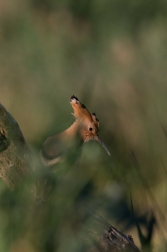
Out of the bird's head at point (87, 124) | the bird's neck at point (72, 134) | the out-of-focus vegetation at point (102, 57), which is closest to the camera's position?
the bird's neck at point (72, 134)

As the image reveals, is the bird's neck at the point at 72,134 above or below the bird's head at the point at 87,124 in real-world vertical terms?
above

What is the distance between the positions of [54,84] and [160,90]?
648mm

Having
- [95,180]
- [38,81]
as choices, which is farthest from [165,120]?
[95,180]

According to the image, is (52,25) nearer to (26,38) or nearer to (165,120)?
(26,38)

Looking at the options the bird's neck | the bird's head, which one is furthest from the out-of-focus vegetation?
the bird's neck

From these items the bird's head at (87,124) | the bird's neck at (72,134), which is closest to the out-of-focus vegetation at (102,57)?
the bird's head at (87,124)

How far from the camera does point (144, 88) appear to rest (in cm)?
211

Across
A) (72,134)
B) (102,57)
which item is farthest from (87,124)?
(102,57)

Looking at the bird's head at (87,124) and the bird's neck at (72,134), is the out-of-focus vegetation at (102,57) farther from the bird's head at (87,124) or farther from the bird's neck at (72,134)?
the bird's neck at (72,134)

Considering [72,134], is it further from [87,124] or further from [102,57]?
[102,57]

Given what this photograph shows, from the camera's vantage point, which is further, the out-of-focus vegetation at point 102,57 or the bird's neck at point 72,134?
the out-of-focus vegetation at point 102,57

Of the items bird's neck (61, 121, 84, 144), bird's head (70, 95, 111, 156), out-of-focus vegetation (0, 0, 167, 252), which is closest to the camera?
bird's neck (61, 121, 84, 144)

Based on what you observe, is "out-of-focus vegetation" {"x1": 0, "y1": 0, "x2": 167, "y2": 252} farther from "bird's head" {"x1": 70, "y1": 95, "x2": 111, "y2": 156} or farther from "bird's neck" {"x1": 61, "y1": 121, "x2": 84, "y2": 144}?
"bird's neck" {"x1": 61, "y1": 121, "x2": 84, "y2": 144}

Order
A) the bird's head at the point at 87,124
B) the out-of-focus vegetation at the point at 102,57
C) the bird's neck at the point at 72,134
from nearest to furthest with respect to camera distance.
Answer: the bird's neck at the point at 72,134
the bird's head at the point at 87,124
the out-of-focus vegetation at the point at 102,57
